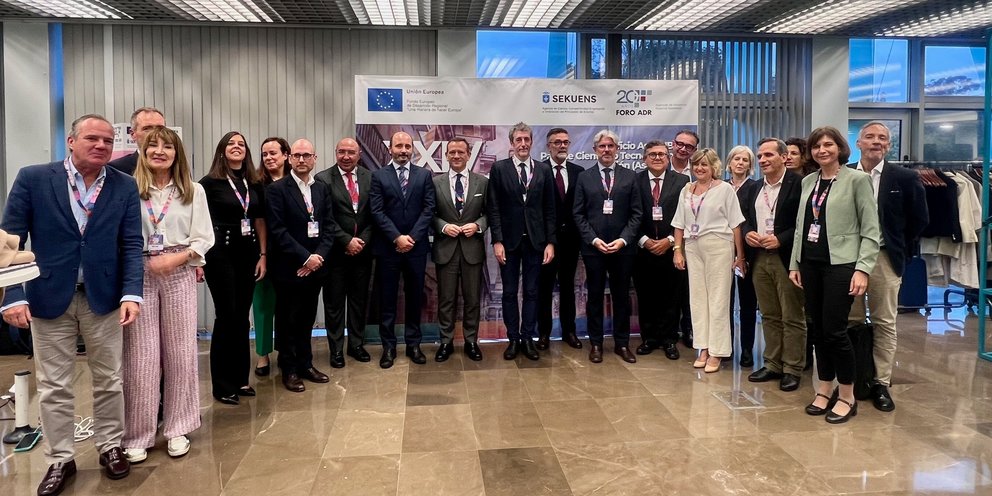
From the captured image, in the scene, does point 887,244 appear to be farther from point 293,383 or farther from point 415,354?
point 293,383

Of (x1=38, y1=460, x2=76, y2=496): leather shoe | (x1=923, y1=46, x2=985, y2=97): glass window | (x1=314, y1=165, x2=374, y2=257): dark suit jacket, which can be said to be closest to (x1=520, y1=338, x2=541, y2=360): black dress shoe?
(x1=314, y1=165, x2=374, y2=257): dark suit jacket

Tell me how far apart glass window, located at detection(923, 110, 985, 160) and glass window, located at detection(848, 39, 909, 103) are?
0.50 m

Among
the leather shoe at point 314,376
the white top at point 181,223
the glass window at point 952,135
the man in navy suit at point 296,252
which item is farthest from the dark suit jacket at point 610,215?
the glass window at point 952,135

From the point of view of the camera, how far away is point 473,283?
182 inches

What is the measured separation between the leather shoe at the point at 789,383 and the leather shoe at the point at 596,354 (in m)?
1.27

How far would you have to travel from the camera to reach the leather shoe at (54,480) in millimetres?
2524

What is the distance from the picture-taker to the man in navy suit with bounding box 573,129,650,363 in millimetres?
4516

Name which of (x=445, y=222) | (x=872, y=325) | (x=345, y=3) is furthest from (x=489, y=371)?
(x=345, y=3)

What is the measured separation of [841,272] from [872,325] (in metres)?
0.67

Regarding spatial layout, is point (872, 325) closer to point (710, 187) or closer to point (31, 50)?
point (710, 187)

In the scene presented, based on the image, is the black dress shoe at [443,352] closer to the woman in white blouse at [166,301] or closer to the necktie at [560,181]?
the necktie at [560,181]

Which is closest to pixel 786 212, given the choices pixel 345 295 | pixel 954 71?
pixel 345 295

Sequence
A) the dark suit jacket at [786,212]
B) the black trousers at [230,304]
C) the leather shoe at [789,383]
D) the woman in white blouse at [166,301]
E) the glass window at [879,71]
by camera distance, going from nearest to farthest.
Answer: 1. the woman in white blouse at [166,301]
2. the black trousers at [230,304]
3. the dark suit jacket at [786,212]
4. the leather shoe at [789,383]
5. the glass window at [879,71]

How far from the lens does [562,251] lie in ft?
16.0
